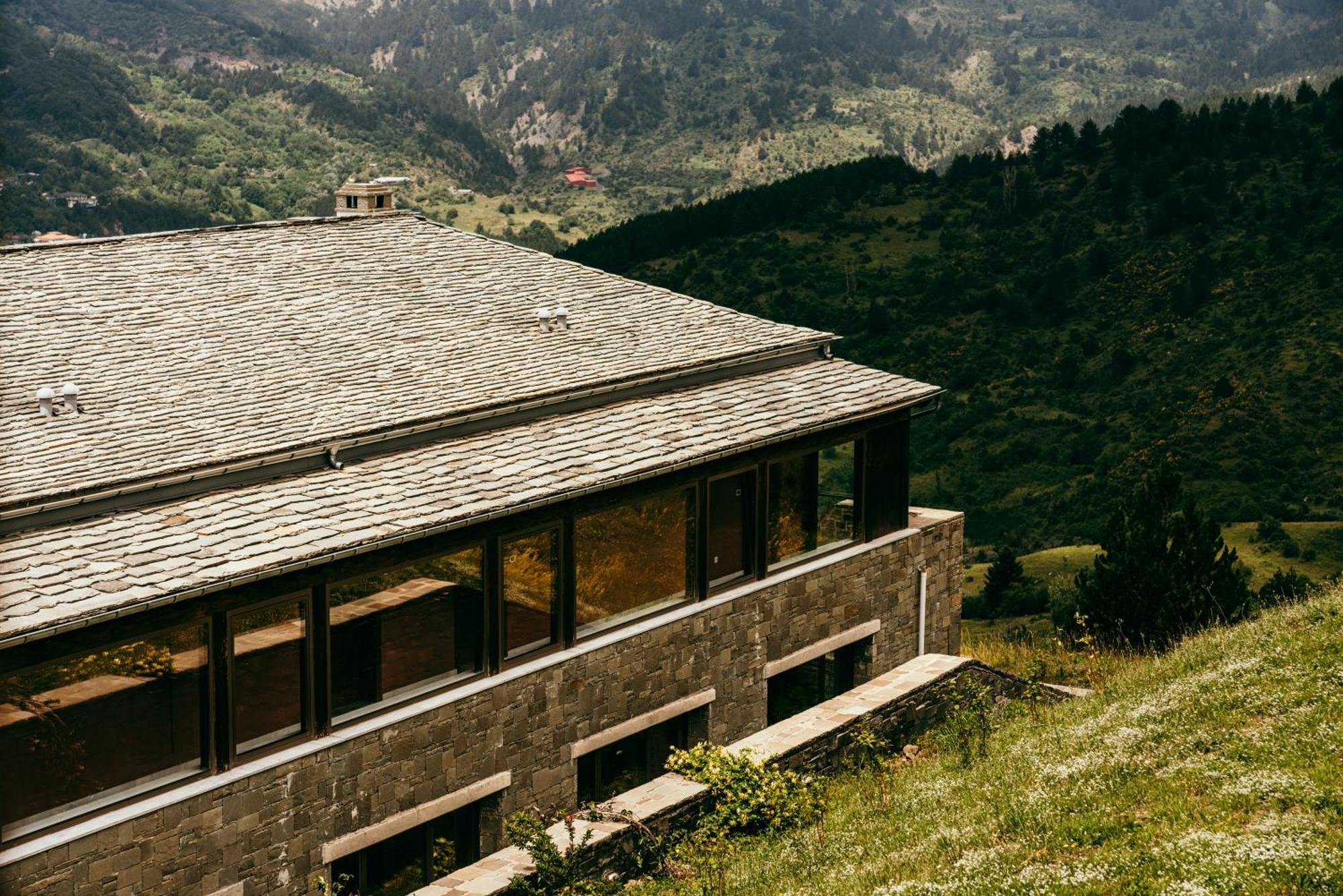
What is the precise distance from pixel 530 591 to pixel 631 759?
2.86 m

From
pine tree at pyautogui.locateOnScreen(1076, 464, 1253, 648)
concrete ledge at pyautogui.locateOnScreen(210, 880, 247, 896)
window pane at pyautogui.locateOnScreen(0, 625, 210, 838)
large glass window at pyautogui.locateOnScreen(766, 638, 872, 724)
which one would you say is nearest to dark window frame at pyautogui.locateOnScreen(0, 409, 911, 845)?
window pane at pyautogui.locateOnScreen(0, 625, 210, 838)

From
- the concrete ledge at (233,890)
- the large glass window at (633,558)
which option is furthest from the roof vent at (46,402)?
the large glass window at (633,558)

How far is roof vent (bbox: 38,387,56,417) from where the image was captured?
14.6m

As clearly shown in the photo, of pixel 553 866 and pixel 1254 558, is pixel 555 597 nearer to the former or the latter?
pixel 553 866

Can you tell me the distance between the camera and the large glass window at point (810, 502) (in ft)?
65.8

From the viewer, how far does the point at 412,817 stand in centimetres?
1495

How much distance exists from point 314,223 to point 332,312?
337cm

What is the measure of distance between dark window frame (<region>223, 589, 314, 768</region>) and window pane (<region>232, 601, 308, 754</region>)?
0.02 meters

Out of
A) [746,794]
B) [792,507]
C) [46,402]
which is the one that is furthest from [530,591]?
[46,402]

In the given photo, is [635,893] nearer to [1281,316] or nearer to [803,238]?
[1281,316]

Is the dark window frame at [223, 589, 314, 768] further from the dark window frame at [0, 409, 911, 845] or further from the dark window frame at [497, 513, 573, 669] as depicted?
the dark window frame at [497, 513, 573, 669]

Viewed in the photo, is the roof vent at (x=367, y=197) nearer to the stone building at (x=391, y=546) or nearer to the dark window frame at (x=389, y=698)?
the stone building at (x=391, y=546)

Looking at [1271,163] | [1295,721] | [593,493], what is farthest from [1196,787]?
[1271,163]

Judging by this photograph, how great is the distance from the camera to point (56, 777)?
12.4m
